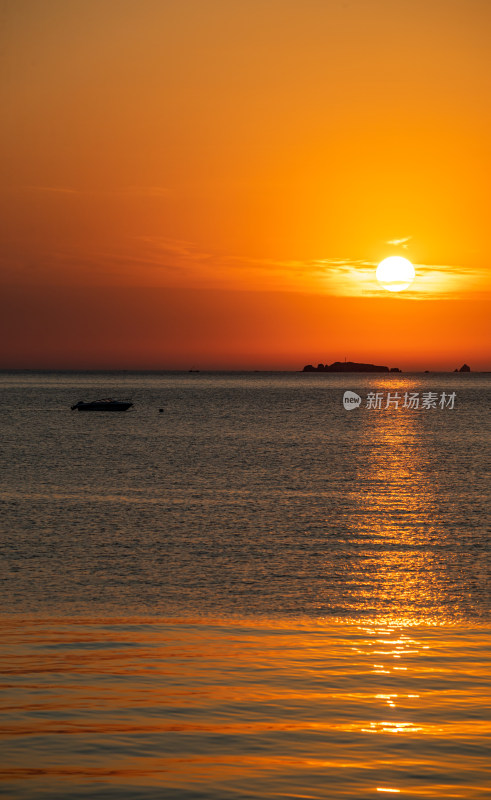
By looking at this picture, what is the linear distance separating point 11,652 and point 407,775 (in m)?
8.78

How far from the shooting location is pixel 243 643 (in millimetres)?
18469

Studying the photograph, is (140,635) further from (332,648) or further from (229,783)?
(229,783)

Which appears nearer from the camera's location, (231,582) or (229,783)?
Answer: (229,783)

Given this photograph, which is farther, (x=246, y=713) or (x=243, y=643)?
(x=243, y=643)

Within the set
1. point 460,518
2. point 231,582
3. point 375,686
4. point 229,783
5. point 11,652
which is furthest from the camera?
point 460,518

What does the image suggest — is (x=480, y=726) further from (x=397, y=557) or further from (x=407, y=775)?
(x=397, y=557)

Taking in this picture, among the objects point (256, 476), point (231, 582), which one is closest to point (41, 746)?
point (231, 582)

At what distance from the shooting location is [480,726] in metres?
13.0

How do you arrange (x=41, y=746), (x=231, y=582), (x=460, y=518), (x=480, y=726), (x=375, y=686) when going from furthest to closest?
(x=460, y=518) → (x=231, y=582) → (x=375, y=686) → (x=480, y=726) → (x=41, y=746)

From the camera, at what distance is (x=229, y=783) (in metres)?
11.3

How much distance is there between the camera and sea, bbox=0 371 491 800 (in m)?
11.7

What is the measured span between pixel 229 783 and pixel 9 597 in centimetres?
1399

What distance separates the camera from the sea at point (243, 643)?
1171 centimetres

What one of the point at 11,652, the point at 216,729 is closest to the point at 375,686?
the point at 216,729
